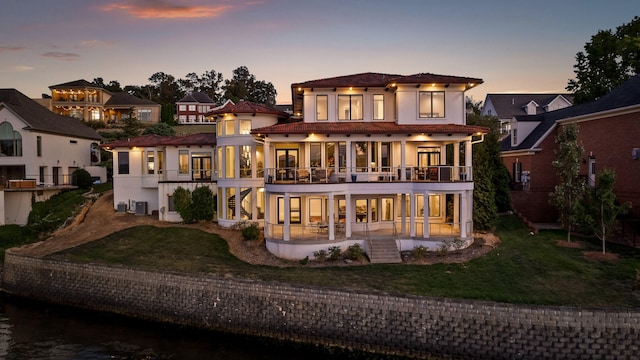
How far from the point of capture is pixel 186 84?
118625 mm

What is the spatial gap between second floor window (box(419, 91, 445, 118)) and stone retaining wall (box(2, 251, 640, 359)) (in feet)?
45.7

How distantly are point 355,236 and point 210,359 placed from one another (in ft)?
36.4

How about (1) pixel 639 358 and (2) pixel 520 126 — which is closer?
(1) pixel 639 358

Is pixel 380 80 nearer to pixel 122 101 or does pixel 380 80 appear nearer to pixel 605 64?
pixel 605 64

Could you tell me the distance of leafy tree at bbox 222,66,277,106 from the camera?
109 metres

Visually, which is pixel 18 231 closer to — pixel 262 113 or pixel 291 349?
pixel 262 113

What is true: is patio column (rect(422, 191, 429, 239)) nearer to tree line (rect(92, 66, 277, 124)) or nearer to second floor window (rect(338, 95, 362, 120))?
second floor window (rect(338, 95, 362, 120))

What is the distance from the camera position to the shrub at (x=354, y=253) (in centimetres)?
2465

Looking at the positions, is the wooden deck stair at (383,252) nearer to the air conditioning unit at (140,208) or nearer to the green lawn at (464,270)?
the green lawn at (464,270)

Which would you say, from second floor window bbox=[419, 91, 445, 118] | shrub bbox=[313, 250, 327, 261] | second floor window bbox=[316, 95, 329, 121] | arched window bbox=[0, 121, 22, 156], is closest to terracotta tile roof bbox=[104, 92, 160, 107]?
arched window bbox=[0, 121, 22, 156]

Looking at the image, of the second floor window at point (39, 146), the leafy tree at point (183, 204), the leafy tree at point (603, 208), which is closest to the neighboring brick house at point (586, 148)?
the leafy tree at point (603, 208)

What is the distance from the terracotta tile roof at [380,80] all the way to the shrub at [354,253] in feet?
32.7

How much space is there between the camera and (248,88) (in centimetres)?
11519

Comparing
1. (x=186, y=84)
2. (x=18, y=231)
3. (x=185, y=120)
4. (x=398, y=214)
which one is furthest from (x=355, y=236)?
(x=186, y=84)
